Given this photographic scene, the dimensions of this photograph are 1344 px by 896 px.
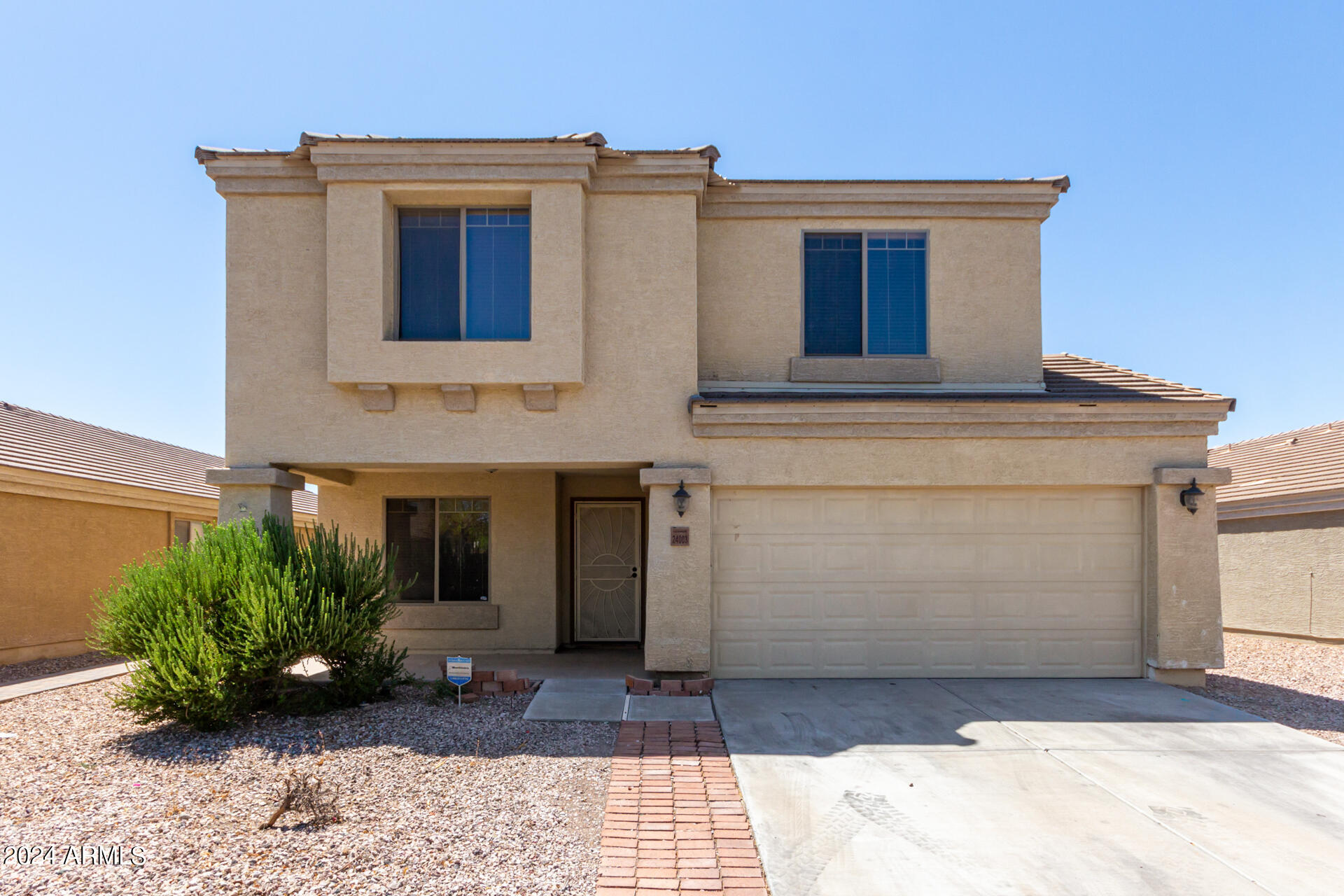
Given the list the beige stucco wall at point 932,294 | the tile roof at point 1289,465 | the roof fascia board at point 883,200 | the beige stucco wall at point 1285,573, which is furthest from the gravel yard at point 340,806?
the tile roof at point 1289,465

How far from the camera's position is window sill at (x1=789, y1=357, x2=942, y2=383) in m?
10.0

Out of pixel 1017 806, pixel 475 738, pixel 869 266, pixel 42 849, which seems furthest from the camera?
pixel 869 266

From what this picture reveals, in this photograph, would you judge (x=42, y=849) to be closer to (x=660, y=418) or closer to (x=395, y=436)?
(x=395, y=436)

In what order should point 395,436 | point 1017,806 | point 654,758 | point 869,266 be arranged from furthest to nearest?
1. point 869,266
2. point 395,436
3. point 654,758
4. point 1017,806

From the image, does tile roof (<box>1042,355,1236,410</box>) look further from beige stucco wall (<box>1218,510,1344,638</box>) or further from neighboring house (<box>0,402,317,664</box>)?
neighboring house (<box>0,402,317,664</box>)

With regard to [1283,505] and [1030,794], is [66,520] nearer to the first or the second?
[1030,794]

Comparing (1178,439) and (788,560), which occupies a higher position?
(1178,439)

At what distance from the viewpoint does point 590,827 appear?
5.22 meters

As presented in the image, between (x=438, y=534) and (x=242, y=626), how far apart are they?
4.53 metres

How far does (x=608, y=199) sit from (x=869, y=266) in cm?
345

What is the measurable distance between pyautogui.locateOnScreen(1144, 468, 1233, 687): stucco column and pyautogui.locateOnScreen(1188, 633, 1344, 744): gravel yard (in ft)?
1.26

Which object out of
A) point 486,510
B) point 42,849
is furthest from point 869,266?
point 42,849

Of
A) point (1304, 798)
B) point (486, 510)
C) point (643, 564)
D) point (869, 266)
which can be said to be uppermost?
point (869, 266)

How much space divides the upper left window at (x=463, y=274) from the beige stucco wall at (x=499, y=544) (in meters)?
2.87
